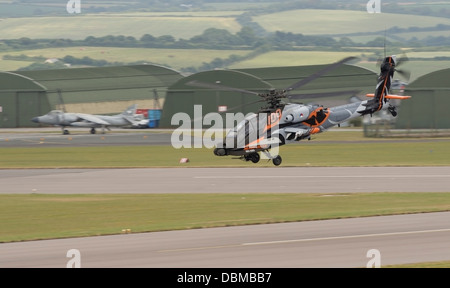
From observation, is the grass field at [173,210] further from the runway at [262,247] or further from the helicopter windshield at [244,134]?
the helicopter windshield at [244,134]

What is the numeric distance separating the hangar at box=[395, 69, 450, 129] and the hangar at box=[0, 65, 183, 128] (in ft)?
109

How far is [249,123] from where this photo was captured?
47.6 metres

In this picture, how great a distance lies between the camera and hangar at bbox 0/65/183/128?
349 ft

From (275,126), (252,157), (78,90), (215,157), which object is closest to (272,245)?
(275,126)

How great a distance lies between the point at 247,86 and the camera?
103m

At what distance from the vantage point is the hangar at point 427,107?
92938 millimetres

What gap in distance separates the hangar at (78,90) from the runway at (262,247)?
7836 centimetres

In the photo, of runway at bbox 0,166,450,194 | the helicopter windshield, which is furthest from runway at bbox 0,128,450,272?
the helicopter windshield

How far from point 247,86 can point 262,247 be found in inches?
3071

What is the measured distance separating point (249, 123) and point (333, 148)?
22532mm

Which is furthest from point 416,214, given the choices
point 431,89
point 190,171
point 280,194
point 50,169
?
point 431,89

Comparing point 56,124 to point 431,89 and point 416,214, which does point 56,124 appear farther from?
point 416,214

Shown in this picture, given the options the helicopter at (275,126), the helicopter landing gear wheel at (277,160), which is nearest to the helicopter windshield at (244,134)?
the helicopter at (275,126)
